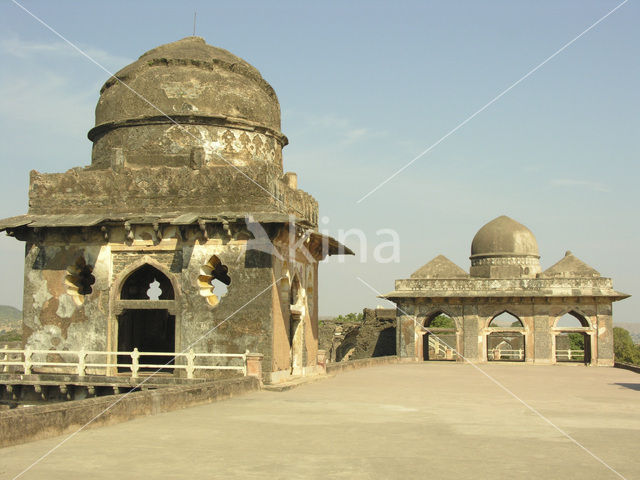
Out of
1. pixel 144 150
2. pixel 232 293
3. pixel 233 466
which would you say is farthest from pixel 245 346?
pixel 233 466

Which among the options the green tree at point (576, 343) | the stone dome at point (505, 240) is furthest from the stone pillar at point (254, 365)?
the green tree at point (576, 343)

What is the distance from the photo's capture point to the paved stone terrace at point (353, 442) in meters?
6.48

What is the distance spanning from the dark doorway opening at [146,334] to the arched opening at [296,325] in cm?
320

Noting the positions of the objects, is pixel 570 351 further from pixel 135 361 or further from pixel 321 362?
pixel 135 361

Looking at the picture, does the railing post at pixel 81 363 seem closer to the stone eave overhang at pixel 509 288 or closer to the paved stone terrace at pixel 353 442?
the paved stone terrace at pixel 353 442

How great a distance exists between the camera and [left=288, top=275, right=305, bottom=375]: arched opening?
1902 cm

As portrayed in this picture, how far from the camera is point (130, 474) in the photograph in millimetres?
6258

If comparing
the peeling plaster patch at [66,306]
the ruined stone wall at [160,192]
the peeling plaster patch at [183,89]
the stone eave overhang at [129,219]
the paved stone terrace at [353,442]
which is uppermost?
the peeling plaster patch at [183,89]

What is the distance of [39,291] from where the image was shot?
1714 cm

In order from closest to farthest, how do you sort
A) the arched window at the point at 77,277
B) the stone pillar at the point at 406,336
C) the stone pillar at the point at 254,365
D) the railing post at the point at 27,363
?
1. the stone pillar at the point at 254,365
2. the railing post at the point at 27,363
3. the arched window at the point at 77,277
4. the stone pillar at the point at 406,336

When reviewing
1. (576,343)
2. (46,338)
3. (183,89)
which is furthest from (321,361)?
(576,343)

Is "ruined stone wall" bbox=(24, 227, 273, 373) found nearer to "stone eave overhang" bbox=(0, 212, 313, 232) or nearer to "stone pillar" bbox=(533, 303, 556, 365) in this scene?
"stone eave overhang" bbox=(0, 212, 313, 232)

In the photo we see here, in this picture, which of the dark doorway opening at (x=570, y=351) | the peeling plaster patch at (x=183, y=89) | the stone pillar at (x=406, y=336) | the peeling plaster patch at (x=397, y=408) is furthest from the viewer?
the stone pillar at (x=406, y=336)

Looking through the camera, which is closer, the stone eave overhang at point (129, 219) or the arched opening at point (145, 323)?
the stone eave overhang at point (129, 219)
